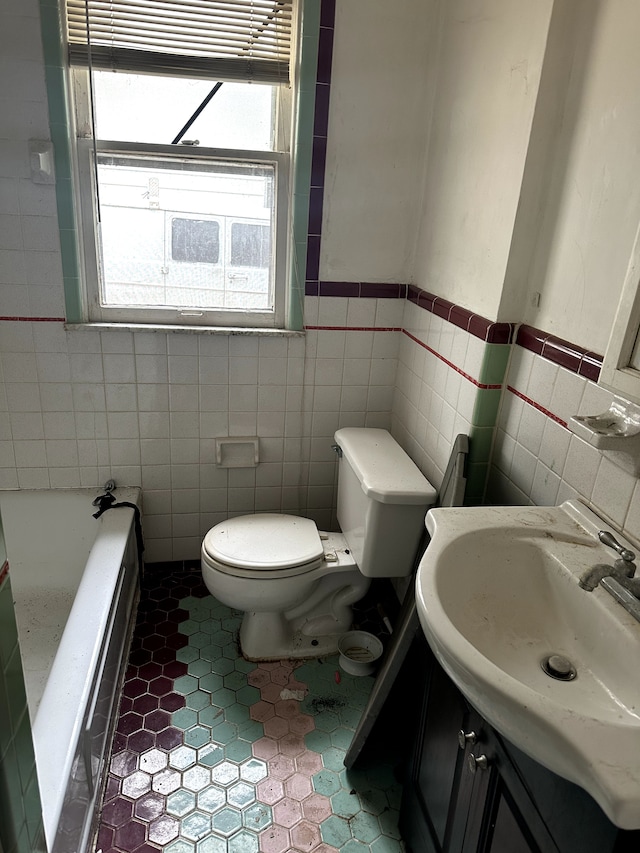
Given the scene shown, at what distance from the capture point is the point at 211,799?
1611 millimetres

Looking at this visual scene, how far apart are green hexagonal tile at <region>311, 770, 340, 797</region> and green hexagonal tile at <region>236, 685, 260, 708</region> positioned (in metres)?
0.33

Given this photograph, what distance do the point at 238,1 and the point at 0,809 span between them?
2221 mm

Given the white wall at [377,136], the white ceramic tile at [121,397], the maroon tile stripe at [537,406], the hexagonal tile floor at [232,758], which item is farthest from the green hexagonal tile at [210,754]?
the white wall at [377,136]

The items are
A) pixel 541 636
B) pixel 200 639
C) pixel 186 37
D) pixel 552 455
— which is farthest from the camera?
pixel 200 639

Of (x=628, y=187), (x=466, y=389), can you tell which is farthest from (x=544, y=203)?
(x=466, y=389)

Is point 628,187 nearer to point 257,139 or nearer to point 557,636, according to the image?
point 557,636

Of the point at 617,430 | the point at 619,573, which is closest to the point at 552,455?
the point at 617,430

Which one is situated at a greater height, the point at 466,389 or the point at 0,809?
the point at 466,389

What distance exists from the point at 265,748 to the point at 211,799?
0.70 feet

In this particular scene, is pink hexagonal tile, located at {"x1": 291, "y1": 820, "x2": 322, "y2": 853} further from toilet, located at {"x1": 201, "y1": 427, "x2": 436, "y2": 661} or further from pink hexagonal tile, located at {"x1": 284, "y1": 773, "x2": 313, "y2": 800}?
toilet, located at {"x1": 201, "y1": 427, "x2": 436, "y2": 661}

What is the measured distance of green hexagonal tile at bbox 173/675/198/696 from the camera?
195cm

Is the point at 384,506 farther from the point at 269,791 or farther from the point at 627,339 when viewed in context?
the point at 627,339

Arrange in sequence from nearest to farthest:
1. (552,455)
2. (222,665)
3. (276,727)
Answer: (552,455)
(276,727)
(222,665)

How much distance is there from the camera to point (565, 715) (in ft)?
2.46
